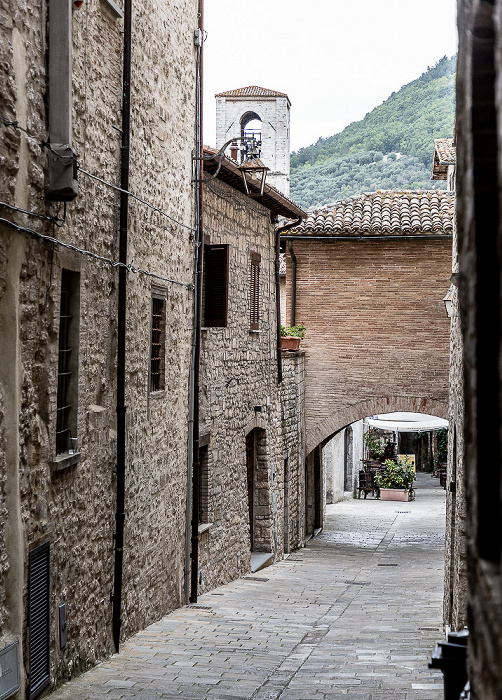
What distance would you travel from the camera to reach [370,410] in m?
18.5

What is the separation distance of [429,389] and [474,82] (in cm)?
1587

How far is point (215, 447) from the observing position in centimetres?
1238

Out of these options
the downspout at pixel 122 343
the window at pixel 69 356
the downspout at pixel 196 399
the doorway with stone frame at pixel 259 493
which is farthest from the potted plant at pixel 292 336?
the window at pixel 69 356

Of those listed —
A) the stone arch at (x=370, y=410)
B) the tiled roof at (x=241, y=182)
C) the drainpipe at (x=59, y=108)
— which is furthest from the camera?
the stone arch at (x=370, y=410)

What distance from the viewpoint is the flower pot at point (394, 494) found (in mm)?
27688

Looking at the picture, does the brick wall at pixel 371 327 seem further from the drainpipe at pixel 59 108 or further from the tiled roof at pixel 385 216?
the drainpipe at pixel 59 108

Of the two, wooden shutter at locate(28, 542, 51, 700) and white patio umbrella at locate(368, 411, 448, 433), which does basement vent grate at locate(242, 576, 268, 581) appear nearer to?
wooden shutter at locate(28, 542, 51, 700)

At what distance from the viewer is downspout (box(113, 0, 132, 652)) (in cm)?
820

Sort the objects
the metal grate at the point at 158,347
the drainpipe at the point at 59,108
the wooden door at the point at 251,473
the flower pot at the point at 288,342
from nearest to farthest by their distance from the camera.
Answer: the drainpipe at the point at 59,108 < the metal grate at the point at 158,347 < the wooden door at the point at 251,473 < the flower pot at the point at 288,342

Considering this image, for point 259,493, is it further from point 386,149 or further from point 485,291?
point 386,149

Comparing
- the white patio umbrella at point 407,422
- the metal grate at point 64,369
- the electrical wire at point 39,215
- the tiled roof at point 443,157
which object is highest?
the tiled roof at point 443,157

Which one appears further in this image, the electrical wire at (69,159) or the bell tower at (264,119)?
the bell tower at (264,119)

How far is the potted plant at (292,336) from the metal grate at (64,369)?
35.2 ft

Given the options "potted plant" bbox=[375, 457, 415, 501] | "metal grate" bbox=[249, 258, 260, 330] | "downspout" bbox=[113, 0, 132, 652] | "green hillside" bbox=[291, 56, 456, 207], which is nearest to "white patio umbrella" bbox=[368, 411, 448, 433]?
"potted plant" bbox=[375, 457, 415, 501]
